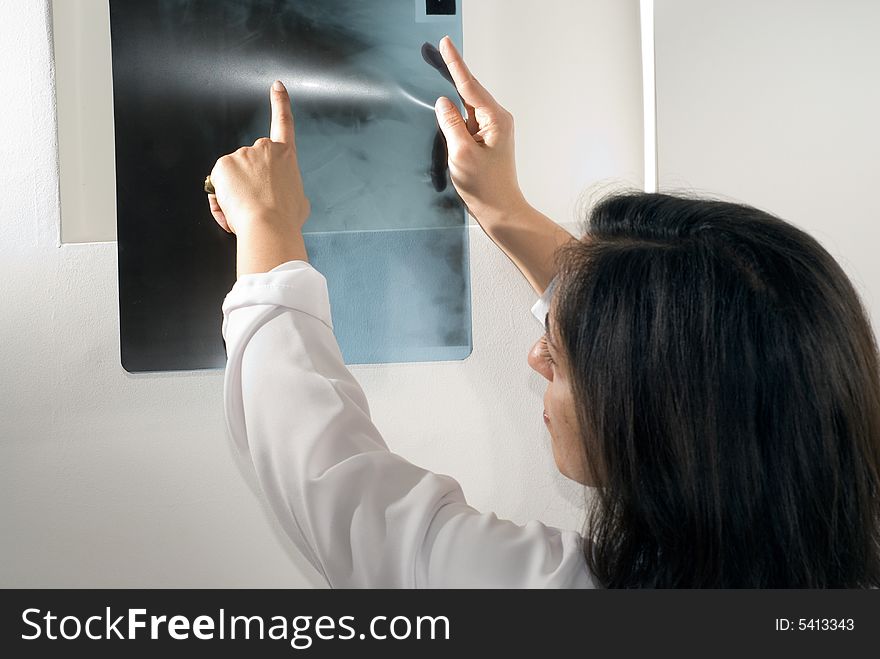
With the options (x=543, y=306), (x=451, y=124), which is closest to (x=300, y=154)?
(x=451, y=124)

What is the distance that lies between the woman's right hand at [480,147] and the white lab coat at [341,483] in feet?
0.79

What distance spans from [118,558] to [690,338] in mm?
688

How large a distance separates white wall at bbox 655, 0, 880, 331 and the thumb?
221 mm

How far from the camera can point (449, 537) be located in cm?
63

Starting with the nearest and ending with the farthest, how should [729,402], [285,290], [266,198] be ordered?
[729,402]
[285,290]
[266,198]

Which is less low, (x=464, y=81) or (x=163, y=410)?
(x=464, y=81)

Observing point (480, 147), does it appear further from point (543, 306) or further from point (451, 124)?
point (543, 306)

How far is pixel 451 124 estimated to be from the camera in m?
0.88

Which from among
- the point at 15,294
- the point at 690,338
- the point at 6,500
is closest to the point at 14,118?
the point at 15,294

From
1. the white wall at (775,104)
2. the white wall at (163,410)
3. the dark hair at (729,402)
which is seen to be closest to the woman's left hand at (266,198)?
the white wall at (163,410)

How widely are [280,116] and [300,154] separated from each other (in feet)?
0.15

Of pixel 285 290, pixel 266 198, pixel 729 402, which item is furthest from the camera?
pixel 266 198

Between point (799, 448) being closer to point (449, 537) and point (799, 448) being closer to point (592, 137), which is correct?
point (449, 537)

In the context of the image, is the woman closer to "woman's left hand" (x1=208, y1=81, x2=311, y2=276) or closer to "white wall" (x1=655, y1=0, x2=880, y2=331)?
"woman's left hand" (x1=208, y1=81, x2=311, y2=276)
